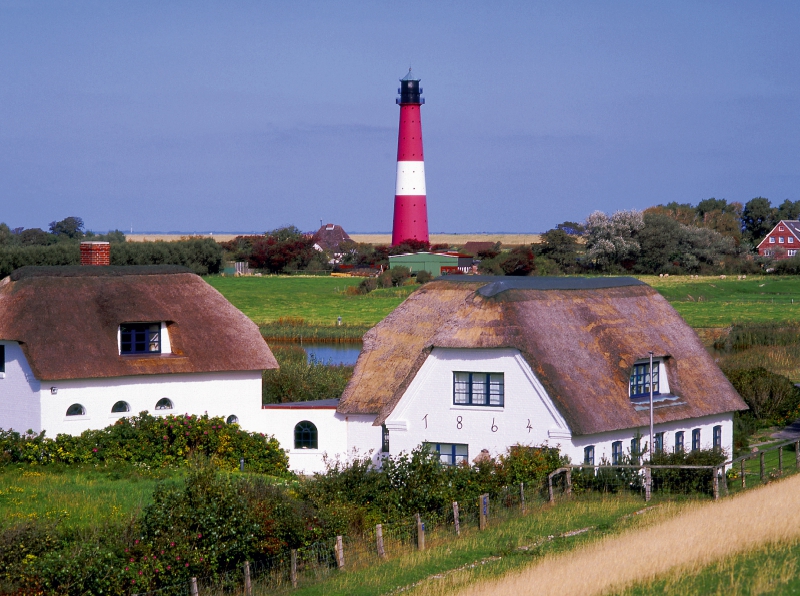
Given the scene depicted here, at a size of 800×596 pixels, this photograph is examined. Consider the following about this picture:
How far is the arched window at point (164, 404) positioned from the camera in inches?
1280

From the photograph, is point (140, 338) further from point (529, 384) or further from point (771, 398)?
point (771, 398)

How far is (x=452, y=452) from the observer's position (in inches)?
1130

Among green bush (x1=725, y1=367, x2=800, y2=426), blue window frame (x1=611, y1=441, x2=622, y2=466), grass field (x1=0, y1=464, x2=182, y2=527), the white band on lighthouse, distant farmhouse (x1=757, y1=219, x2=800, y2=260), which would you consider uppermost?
the white band on lighthouse

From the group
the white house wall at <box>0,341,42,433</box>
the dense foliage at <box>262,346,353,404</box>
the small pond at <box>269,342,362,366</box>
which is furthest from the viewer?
the small pond at <box>269,342,362,366</box>

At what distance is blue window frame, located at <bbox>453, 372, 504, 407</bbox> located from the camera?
28.3 m

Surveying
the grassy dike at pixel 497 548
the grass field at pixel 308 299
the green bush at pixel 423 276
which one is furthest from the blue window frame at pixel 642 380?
the green bush at pixel 423 276

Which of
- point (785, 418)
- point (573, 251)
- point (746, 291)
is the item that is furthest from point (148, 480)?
point (573, 251)

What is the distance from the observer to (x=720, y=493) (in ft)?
81.1

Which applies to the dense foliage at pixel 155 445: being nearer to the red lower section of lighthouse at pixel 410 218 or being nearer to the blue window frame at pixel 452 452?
the blue window frame at pixel 452 452

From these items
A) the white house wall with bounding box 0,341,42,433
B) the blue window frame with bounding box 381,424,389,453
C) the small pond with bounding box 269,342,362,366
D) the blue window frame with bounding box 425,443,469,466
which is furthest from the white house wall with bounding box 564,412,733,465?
the small pond with bounding box 269,342,362,366

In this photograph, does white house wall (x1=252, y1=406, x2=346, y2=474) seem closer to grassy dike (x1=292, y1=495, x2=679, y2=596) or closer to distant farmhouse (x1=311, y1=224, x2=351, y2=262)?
grassy dike (x1=292, y1=495, x2=679, y2=596)

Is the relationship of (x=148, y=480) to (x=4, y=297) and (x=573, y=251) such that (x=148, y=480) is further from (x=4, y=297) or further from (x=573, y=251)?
(x=573, y=251)

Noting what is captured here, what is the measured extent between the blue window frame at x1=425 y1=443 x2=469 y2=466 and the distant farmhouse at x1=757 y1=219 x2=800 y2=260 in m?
105

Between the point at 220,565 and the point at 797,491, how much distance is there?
11.2 meters
